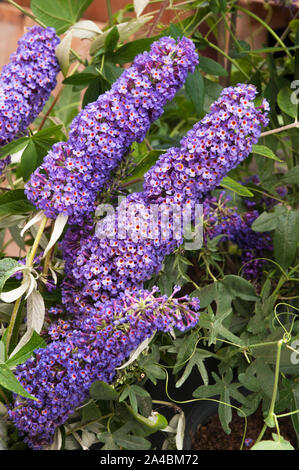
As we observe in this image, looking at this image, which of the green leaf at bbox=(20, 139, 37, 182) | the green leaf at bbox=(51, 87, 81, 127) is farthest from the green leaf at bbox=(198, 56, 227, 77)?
the green leaf at bbox=(51, 87, 81, 127)

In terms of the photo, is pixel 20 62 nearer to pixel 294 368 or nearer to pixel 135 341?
pixel 135 341

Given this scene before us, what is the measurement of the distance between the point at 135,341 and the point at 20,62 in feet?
1.24

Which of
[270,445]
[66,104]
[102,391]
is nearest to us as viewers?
[270,445]

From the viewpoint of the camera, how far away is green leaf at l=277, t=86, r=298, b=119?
28.6 inches

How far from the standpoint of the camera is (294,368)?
23.7 inches

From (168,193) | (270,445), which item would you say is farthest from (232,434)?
(168,193)

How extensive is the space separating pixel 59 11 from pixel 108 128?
30 centimetres

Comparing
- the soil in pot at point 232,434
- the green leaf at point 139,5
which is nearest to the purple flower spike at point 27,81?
the green leaf at point 139,5

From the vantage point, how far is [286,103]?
2.43ft

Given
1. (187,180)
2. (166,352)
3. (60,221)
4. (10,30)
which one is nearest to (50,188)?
(60,221)

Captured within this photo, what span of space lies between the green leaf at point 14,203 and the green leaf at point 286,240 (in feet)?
1.06

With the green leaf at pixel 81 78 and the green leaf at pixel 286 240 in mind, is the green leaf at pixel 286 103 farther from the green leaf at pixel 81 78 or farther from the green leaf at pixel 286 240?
the green leaf at pixel 81 78

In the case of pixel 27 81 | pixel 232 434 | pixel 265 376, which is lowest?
pixel 232 434

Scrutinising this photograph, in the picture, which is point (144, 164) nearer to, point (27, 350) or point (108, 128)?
point (108, 128)
